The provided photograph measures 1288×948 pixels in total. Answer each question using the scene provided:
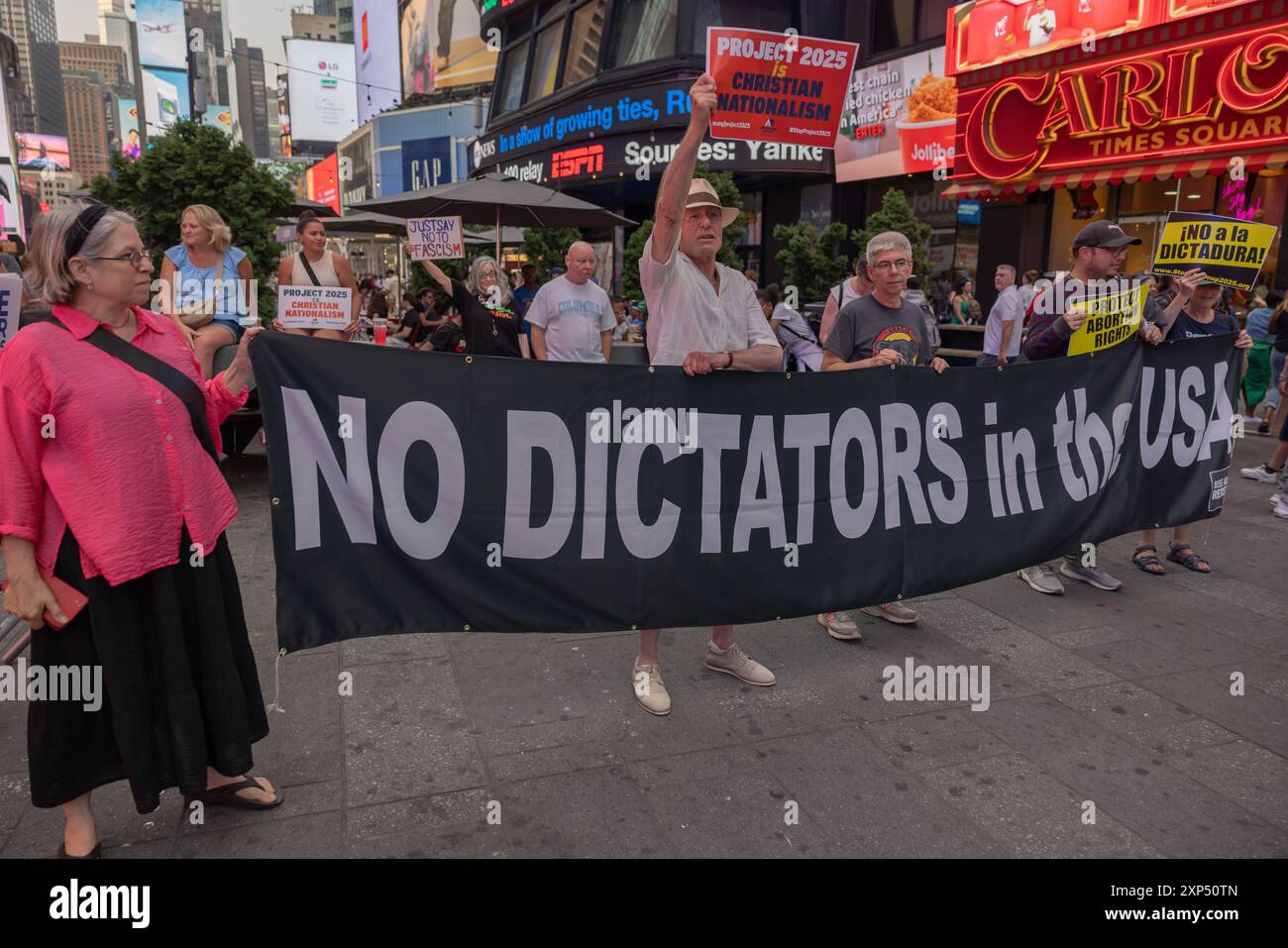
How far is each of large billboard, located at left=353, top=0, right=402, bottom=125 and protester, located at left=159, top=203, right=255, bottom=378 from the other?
259 ft

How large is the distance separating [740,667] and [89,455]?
113 inches

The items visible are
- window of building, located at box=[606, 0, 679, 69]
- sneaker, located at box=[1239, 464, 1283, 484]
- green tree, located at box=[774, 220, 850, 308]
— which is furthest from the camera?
window of building, located at box=[606, 0, 679, 69]

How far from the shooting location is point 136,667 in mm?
2734

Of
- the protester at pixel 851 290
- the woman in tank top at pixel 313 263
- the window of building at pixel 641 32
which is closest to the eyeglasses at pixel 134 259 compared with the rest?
the woman in tank top at pixel 313 263

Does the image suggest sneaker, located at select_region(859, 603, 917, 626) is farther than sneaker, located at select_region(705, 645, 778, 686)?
Yes

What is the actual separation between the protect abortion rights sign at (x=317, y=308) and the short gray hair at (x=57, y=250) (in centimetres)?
382

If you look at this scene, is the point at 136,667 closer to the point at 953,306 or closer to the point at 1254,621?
the point at 1254,621

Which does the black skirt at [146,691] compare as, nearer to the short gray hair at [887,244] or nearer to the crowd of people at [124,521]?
the crowd of people at [124,521]

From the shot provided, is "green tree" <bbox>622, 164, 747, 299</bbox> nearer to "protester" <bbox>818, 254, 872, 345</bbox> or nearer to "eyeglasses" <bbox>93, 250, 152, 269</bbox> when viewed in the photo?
"protester" <bbox>818, 254, 872, 345</bbox>

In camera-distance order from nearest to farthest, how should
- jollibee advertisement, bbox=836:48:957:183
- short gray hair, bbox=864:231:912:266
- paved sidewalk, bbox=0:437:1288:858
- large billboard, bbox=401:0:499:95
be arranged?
paved sidewalk, bbox=0:437:1288:858
short gray hair, bbox=864:231:912:266
jollibee advertisement, bbox=836:48:957:183
large billboard, bbox=401:0:499:95

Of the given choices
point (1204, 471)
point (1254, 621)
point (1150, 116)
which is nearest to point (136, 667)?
point (1254, 621)

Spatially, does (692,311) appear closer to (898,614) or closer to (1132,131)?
(898,614)

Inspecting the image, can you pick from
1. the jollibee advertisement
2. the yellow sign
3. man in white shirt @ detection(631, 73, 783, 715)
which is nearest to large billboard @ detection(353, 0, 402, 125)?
the jollibee advertisement

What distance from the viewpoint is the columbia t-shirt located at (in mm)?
4758
